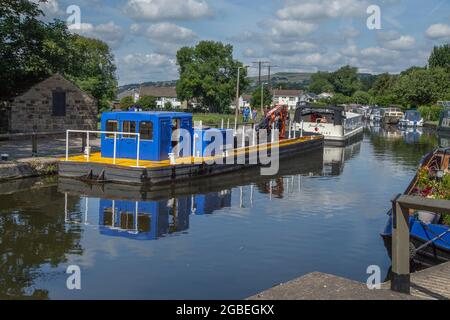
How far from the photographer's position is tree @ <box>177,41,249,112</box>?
88.5m

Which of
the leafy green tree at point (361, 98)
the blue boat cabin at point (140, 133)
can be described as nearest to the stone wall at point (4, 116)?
the blue boat cabin at point (140, 133)

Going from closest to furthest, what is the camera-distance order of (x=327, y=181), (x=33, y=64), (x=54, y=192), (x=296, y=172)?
1. (x=54, y=192)
2. (x=327, y=181)
3. (x=296, y=172)
4. (x=33, y=64)

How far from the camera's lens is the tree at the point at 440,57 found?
362 feet

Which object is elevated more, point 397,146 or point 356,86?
point 356,86

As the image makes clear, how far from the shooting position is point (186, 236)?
1355 centimetres

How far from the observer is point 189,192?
19469mm

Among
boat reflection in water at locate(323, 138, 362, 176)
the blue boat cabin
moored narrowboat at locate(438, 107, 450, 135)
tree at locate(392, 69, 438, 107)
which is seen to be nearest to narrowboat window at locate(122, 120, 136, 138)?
the blue boat cabin

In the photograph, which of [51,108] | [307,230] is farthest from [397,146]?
[307,230]

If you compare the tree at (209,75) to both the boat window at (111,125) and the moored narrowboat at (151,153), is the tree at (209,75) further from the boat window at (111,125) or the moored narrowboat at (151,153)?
the boat window at (111,125)

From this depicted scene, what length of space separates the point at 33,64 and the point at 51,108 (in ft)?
8.52

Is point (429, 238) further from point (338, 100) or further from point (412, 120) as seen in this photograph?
point (338, 100)

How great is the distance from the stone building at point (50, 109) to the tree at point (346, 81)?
13861 centimetres
